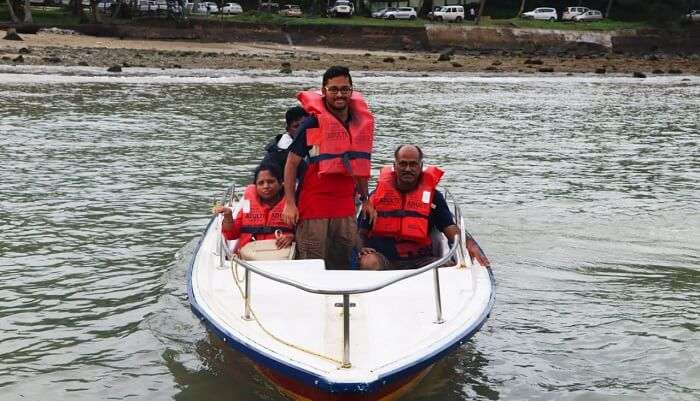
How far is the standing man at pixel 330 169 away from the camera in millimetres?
6301

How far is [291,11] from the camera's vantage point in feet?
206

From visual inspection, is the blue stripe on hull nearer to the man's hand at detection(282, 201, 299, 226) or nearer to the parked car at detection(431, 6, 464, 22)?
the man's hand at detection(282, 201, 299, 226)

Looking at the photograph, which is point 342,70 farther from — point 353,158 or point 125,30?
point 125,30

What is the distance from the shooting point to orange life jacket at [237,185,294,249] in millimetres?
7043

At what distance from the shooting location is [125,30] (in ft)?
163

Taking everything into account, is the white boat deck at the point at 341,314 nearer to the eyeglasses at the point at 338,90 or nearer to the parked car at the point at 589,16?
the eyeglasses at the point at 338,90

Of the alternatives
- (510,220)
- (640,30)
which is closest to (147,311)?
(510,220)

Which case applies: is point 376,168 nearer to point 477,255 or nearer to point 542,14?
point 477,255

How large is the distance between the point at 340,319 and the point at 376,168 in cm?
911

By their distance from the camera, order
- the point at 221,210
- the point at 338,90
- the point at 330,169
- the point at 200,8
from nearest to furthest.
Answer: the point at 338,90 → the point at 330,169 → the point at 221,210 → the point at 200,8

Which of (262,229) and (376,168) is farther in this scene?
(376,168)

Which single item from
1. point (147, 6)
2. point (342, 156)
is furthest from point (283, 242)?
point (147, 6)

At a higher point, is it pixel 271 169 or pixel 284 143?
pixel 284 143

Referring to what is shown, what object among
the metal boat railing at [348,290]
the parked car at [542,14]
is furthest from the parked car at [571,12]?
the metal boat railing at [348,290]
